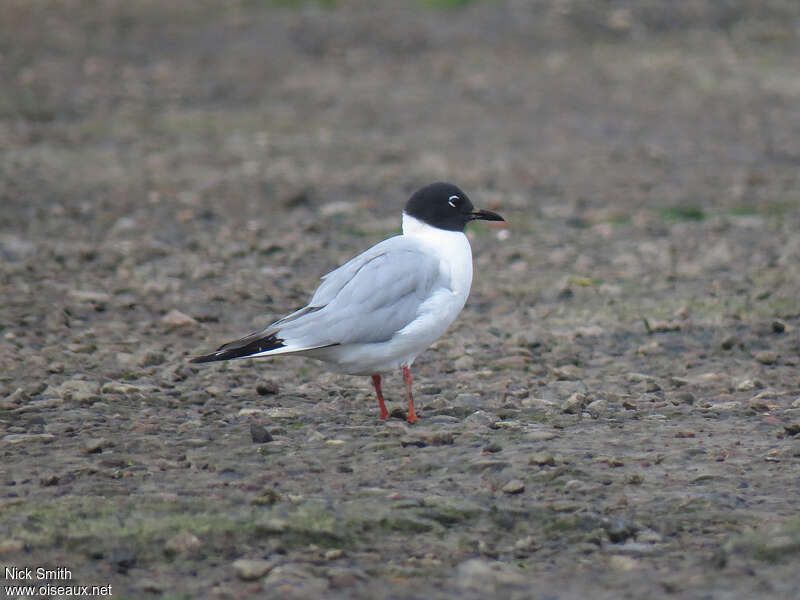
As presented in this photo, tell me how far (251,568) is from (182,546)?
33 cm

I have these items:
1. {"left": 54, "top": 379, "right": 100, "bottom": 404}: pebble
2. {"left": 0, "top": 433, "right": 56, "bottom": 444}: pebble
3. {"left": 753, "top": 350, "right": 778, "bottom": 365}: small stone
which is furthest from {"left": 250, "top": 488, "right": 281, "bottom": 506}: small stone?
{"left": 753, "top": 350, "right": 778, "bottom": 365}: small stone

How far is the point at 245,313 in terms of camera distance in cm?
846

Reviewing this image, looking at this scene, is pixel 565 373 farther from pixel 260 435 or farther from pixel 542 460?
pixel 260 435

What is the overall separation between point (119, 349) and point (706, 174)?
747 centimetres

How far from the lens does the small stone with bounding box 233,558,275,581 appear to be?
14.6 feet

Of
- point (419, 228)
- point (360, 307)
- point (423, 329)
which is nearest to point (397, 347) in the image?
point (423, 329)

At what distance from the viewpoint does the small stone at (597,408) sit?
627 centimetres

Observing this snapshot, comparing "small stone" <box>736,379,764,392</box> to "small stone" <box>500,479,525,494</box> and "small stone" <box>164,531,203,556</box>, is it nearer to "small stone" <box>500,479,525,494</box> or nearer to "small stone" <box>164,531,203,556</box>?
"small stone" <box>500,479,525,494</box>

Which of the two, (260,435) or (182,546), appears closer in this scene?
(182,546)

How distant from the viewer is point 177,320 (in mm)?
8070

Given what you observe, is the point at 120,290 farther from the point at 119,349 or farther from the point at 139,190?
the point at 139,190

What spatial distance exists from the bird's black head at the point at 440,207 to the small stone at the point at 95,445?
2.04 metres

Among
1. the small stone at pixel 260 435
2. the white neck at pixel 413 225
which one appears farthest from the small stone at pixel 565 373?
the small stone at pixel 260 435

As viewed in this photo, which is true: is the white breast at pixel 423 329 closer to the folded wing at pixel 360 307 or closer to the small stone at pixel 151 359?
the folded wing at pixel 360 307
